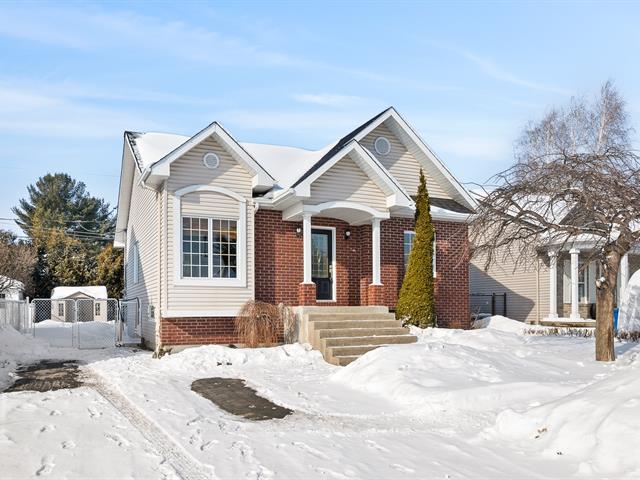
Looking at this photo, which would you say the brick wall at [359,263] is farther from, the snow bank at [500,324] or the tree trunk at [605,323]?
the tree trunk at [605,323]

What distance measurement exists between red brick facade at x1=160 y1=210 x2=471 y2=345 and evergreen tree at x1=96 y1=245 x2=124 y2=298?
27649 mm

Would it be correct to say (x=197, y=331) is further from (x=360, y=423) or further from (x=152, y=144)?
(x=360, y=423)

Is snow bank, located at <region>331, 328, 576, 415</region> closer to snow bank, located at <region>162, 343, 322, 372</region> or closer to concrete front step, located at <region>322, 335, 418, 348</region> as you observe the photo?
concrete front step, located at <region>322, 335, 418, 348</region>

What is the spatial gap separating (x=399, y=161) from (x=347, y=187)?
11.9 ft

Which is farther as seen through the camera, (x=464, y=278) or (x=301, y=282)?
(x=464, y=278)

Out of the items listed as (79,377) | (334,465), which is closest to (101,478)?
(334,465)

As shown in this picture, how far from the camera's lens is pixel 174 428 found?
7.69m

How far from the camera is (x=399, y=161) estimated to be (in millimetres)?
19531

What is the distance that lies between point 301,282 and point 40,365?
6551 millimetres

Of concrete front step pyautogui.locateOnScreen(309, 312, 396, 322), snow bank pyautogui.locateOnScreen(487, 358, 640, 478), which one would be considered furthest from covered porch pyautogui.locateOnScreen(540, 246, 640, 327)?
snow bank pyautogui.locateOnScreen(487, 358, 640, 478)

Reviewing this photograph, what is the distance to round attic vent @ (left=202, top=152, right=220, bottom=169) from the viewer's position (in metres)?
15.5

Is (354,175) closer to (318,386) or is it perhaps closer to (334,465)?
(318,386)

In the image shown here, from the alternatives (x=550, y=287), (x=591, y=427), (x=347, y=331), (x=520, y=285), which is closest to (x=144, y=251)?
(x=347, y=331)

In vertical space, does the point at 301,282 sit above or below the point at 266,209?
below
